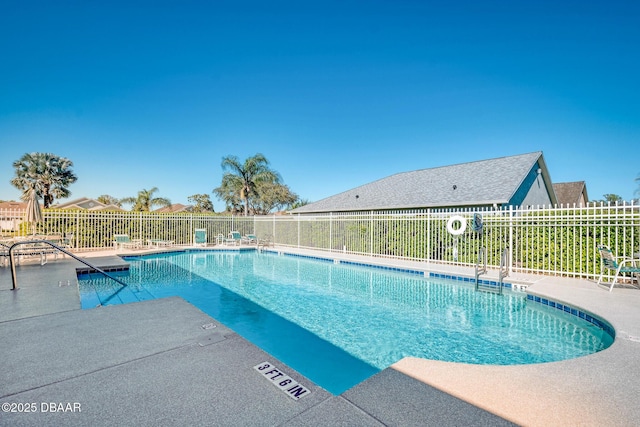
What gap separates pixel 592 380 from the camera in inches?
104

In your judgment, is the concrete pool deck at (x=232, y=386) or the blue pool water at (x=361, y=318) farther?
the blue pool water at (x=361, y=318)

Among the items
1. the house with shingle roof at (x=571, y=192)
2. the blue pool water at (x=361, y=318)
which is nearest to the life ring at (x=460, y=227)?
the blue pool water at (x=361, y=318)

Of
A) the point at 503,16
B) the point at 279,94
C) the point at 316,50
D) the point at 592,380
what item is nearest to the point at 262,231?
the point at 279,94

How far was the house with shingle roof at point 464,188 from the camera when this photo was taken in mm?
13417

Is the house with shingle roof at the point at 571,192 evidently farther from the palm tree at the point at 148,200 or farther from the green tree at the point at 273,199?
the palm tree at the point at 148,200

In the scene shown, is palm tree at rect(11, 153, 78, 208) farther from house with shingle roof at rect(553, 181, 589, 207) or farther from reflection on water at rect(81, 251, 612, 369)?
house with shingle roof at rect(553, 181, 589, 207)

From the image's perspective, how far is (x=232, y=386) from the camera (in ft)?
7.64

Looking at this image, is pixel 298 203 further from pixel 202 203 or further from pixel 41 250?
pixel 41 250

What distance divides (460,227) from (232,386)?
9.63m

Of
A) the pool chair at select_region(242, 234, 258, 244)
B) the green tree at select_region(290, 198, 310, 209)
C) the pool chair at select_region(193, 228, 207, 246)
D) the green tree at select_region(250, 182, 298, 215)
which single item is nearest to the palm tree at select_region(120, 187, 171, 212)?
the green tree at select_region(250, 182, 298, 215)

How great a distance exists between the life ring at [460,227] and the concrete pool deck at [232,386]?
5.93 meters

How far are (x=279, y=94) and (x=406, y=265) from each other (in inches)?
468

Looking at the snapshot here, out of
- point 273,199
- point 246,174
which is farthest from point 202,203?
point 246,174

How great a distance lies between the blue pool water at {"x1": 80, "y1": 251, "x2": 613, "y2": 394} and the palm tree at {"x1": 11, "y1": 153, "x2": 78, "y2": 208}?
1950 cm
